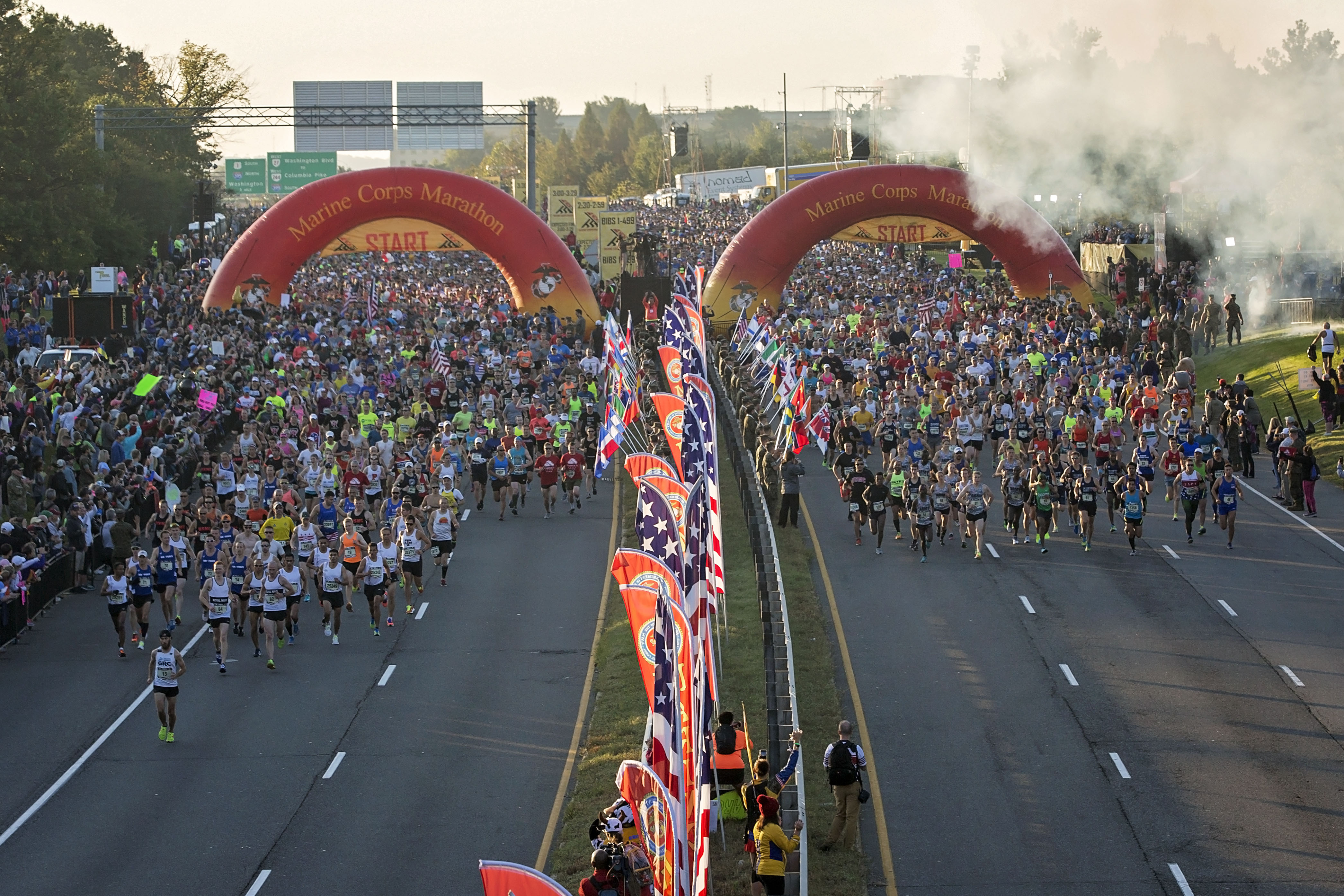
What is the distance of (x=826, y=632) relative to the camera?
2181 cm

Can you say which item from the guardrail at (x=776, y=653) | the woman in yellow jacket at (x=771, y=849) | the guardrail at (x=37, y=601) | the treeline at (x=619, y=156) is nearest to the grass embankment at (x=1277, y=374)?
the guardrail at (x=776, y=653)

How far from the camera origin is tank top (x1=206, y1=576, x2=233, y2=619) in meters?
21.1

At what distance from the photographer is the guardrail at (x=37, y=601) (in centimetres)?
2194

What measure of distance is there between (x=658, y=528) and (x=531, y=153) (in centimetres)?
4237

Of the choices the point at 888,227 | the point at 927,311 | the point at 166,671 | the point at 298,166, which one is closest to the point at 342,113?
the point at 298,166

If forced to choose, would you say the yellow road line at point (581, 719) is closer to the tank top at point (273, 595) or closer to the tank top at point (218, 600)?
the tank top at point (273, 595)

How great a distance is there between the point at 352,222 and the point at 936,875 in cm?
3613

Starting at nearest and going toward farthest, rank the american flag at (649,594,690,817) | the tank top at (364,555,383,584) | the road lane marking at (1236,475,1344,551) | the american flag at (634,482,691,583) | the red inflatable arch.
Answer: the american flag at (649,594,690,817)
the american flag at (634,482,691,583)
the tank top at (364,555,383,584)
the road lane marking at (1236,475,1344,551)
the red inflatable arch

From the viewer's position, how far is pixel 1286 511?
28.4 m

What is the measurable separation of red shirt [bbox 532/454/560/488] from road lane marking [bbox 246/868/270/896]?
14632 mm

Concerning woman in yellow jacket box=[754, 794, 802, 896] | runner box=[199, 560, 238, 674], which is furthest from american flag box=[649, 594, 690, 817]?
runner box=[199, 560, 238, 674]

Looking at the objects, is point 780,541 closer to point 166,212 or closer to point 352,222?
point 352,222

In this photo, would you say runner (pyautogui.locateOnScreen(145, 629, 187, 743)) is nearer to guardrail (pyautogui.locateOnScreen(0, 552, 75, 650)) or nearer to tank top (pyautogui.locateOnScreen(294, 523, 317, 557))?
guardrail (pyautogui.locateOnScreen(0, 552, 75, 650))

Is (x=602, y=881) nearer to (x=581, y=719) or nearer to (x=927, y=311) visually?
(x=581, y=719)
